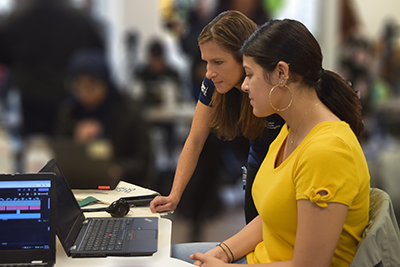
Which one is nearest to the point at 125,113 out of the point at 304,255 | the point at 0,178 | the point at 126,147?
the point at 126,147

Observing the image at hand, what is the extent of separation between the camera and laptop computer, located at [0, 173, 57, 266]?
894 millimetres

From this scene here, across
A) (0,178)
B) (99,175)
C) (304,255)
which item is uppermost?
(0,178)

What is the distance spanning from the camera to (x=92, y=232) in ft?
3.54

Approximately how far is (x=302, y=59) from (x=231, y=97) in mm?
461

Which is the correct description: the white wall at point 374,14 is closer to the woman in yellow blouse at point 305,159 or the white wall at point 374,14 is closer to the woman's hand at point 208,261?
the woman in yellow blouse at point 305,159

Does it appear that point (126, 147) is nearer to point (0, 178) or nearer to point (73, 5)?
point (73, 5)

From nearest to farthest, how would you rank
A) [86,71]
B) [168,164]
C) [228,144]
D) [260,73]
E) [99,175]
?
→ [260,73]
[99,175]
[86,71]
[228,144]
[168,164]

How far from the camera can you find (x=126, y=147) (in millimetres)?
2658

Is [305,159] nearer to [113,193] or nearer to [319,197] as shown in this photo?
[319,197]

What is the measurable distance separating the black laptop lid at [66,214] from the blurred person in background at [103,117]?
53.7 inches

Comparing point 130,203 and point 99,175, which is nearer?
point 130,203

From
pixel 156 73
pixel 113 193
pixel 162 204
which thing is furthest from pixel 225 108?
pixel 156 73

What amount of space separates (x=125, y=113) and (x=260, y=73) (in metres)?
1.78

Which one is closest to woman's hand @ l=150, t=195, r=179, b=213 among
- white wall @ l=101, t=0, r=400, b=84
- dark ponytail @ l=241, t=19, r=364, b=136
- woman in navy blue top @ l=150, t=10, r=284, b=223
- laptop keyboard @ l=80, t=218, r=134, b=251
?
woman in navy blue top @ l=150, t=10, r=284, b=223
